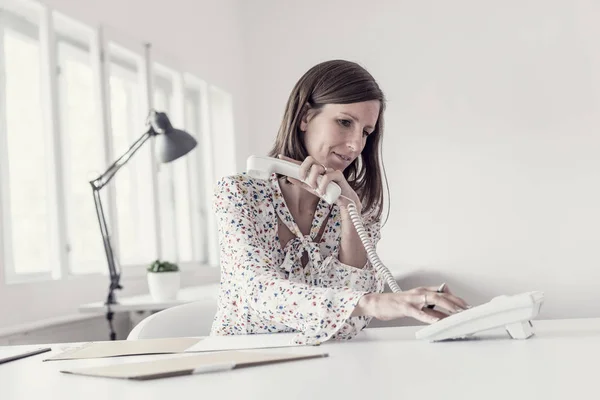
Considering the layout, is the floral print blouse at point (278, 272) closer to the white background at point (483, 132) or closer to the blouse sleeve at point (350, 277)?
the blouse sleeve at point (350, 277)

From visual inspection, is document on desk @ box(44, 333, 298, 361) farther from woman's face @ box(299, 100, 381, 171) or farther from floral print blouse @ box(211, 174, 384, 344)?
woman's face @ box(299, 100, 381, 171)

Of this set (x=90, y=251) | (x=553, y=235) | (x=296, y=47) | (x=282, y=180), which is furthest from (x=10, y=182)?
(x=553, y=235)

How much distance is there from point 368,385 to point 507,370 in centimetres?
18

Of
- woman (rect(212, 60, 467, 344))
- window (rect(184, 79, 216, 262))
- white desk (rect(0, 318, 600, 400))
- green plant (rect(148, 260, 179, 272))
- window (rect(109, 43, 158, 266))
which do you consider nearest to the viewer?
white desk (rect(0, 318, 600, 400))

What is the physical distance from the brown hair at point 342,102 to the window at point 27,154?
55.4 inches

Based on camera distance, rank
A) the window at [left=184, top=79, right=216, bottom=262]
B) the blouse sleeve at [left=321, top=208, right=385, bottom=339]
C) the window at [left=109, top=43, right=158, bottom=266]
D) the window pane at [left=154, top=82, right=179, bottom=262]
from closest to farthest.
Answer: the blouse sleeve at [left=321, top=208, right=385, bottom=339]
the window at [left=109, top=43, right=158, bottom=266]
the window pane at [left=154, top=82, right=179, bottom=262]
the window at [left=184, top=79, right=216, bottom=262]

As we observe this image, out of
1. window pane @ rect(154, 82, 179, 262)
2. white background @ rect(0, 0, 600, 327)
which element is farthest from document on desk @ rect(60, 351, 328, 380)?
white background @ rect(0, 0, 600, 327)

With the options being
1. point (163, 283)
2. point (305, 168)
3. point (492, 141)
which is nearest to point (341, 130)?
point (305, 168)

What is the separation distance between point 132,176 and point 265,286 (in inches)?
102

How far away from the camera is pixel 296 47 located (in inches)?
210

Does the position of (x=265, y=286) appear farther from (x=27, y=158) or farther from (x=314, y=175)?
(x=27, y=158)

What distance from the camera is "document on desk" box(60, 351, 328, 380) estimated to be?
92 cm

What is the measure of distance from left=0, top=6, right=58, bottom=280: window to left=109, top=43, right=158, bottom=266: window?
63cm

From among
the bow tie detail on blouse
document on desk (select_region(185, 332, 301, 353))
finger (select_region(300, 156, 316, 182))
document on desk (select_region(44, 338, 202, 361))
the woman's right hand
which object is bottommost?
document on desk (select_region(185, 332, 301, 353))
